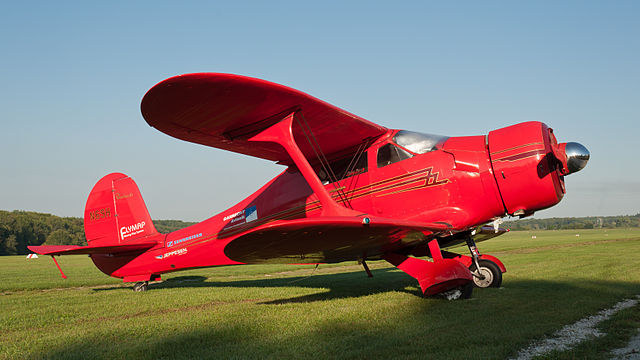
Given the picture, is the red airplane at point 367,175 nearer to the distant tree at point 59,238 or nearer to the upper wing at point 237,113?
the upper wing at point 237,113

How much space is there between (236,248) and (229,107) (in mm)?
1969

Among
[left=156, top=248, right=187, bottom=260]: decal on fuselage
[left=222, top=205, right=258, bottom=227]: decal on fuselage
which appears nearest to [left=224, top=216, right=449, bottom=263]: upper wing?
[left=222, top=205, right=258, bottom=227]: decal on fuselage

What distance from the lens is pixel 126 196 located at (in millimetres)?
10445

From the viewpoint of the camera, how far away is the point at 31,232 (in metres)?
70.4

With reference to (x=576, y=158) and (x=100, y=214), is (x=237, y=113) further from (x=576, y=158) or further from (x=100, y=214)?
(x=100, y=214)

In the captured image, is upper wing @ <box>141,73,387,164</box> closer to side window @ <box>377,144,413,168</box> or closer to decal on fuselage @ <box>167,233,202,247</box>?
side window @ <box>377,144,413,168</box>

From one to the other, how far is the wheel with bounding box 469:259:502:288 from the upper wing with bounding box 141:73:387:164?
9.86 ft

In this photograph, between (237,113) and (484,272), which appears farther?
(484,272)

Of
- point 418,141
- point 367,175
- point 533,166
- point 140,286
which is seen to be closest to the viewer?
point 533,166

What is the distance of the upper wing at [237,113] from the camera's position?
16.5 feet

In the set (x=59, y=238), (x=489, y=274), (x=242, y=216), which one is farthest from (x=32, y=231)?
(x=489, y=274)

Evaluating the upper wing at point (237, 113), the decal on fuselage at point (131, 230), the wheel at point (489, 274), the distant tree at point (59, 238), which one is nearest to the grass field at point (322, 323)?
the wheel at point (489, 274)

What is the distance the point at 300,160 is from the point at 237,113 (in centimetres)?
116

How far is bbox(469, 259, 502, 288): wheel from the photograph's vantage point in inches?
273
